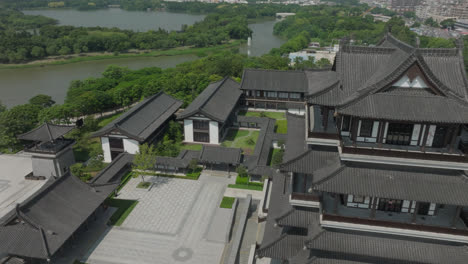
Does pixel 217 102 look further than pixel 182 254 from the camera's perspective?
Yes

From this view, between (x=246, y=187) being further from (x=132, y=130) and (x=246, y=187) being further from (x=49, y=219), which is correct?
(x=49, y=219)

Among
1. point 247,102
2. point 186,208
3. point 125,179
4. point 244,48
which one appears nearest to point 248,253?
point 186,208

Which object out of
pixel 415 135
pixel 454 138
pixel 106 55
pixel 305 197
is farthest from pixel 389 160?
pixel 106 55

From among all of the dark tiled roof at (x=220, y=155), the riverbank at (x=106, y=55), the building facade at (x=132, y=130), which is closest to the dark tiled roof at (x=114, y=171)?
the building facade at (x=132, y=130)

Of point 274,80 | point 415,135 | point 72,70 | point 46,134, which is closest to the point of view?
point 415,135

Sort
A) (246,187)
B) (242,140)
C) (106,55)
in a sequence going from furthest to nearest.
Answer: (106,55) < (242,140) < (246,187)

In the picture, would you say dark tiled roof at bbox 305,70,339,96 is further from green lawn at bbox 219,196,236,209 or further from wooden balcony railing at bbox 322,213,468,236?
green lawn at bbox 219,196,236,209
